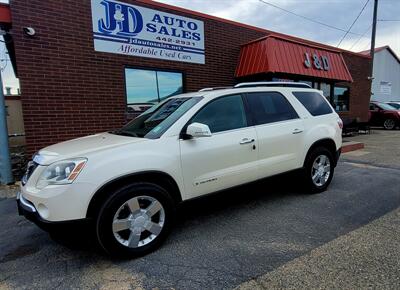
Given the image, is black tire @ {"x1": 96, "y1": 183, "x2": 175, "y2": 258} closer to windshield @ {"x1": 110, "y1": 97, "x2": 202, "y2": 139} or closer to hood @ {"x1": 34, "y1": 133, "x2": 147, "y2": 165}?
hood @ {"x1": 34, "y1": 133, "x2": 147, "y2": 165}

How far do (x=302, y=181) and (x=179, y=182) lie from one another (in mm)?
2388

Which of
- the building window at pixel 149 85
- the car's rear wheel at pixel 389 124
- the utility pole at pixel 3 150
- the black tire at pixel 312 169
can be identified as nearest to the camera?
the black tire at pixel 312 169

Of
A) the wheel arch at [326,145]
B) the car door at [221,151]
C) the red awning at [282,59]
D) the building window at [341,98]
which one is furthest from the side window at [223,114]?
the building window at [341,98]

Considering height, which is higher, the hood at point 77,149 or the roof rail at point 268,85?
the roof rail at point 268,85

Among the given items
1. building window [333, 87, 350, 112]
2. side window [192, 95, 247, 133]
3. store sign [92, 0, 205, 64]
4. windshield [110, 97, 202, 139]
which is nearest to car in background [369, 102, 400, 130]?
building window [333, 87, 350, 112]

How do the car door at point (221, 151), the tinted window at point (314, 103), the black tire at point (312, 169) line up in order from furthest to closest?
the tinted window at point (314, 103) < the black tire at point (312, 169) < the car door at point (221, 151)

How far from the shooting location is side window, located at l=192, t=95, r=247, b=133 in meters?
3.78

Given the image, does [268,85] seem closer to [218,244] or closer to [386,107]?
[218,244]

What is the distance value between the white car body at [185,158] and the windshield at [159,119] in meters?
0.10

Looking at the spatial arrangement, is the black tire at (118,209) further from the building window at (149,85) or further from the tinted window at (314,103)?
the building window at (149,85)

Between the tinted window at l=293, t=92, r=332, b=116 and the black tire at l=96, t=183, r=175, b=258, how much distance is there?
9.34 feet

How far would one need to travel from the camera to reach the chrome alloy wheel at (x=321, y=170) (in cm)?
495

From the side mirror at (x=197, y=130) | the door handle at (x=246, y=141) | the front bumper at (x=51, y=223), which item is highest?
the side mirror at (x=197, y=130)

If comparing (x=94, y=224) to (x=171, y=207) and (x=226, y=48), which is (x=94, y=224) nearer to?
(x=171, y=207)
